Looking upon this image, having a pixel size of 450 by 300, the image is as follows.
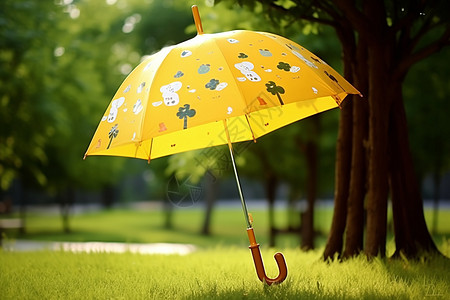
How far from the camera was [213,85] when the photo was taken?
4613mm

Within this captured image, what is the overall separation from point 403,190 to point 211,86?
3.77 metres

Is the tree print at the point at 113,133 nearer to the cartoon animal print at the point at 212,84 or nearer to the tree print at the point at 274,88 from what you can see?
the cartoon animal print at the point at 212,84

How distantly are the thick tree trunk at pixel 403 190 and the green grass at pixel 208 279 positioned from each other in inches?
21.0

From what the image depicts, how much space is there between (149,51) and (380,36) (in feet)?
38.0

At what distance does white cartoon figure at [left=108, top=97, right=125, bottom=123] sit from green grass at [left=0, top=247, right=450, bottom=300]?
1586mm

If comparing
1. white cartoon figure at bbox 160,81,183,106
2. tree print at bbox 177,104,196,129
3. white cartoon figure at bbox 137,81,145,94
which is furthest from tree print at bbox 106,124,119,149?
tree print at bbox 177,104,196,129

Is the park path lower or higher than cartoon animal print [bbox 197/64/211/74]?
lower

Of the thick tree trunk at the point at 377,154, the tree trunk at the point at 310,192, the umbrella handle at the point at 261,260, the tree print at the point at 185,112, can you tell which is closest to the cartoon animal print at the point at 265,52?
the tree print at the point at 185,112

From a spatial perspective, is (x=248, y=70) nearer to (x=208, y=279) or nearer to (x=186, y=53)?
(x=186, y=53)

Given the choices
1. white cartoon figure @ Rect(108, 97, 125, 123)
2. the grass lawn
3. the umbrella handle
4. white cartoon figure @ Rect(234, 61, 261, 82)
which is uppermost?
white cartoon figure @ Rect(234, 61, 261, 82)

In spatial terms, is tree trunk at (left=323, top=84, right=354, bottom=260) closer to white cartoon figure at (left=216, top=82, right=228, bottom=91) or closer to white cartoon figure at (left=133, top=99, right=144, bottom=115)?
white cartoon figure at (left=216, top=82, right=228, bottom=91)

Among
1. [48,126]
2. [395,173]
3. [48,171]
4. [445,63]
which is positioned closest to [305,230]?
[445,63]

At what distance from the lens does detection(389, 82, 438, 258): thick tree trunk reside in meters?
7.25

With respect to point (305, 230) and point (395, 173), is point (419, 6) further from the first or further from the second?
point (305, 230)
